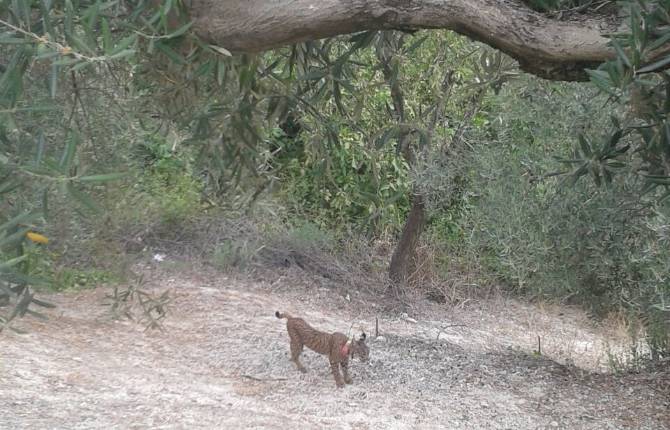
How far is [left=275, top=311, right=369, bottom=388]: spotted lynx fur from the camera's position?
562cm

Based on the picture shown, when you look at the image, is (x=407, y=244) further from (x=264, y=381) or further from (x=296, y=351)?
(x=264, y=381)

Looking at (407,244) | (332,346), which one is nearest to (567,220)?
(332,346)

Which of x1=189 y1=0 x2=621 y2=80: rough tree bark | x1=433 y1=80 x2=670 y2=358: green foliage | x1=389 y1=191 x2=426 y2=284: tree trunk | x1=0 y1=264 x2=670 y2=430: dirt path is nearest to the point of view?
x1=189 y1=0 x2=621 y2=80: rough tree bark

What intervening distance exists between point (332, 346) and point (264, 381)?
599 millimetres

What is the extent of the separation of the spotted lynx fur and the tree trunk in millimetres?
3657

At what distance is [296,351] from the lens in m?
5.96

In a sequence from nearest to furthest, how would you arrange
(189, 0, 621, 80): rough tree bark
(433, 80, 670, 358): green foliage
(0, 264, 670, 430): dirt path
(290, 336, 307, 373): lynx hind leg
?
1. (189, 0, 621, 80): rough tree bark
2. (433, 80, 670, 358): green foliage
3. (0, 264, 670, 430): dirt path
4. (290, 336, 307, 373): lynx hind leg

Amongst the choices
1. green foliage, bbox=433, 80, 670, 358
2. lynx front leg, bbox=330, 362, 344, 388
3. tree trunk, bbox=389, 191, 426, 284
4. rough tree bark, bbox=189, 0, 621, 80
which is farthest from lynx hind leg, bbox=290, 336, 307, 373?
tree trunk, bbox=389, 191, 426, 284

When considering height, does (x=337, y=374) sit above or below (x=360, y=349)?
below

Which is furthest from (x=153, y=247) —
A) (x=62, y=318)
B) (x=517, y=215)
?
(x=517, y=215)

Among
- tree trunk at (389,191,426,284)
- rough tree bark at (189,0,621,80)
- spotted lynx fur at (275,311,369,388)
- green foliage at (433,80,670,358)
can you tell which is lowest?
tree trunk at (389,191,426,284)

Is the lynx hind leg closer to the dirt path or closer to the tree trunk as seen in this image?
the dirt path

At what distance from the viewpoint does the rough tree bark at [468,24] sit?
123 inches

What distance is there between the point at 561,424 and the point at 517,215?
1330 millimetres
